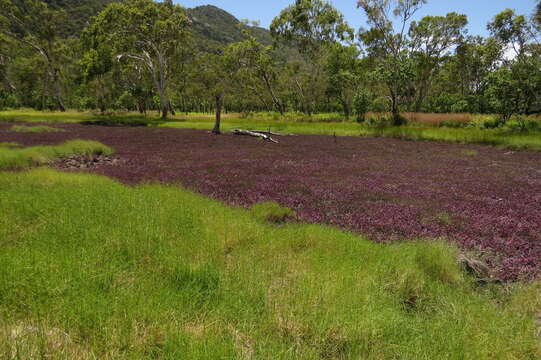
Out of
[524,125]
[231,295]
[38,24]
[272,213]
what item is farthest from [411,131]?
[38,24]

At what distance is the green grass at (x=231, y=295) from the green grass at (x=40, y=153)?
10566mm

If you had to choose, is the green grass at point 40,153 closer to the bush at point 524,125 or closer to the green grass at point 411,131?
the green grass at point 411,131

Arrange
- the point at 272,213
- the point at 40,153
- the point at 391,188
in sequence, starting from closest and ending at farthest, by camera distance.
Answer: the point at 272,213
the point at 391,188
the point at 40,153

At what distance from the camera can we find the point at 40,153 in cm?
1747

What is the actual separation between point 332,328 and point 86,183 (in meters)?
9.65

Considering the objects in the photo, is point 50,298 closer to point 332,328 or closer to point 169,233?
point 169,233

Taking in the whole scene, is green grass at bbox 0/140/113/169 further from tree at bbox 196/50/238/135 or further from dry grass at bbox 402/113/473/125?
tree at bbox 196/50/238/135

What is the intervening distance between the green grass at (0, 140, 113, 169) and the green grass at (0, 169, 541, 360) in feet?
34.7

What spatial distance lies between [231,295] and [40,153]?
723 inches

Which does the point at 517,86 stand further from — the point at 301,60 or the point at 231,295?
the point at 301,60

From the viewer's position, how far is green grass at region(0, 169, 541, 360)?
311 centimetres

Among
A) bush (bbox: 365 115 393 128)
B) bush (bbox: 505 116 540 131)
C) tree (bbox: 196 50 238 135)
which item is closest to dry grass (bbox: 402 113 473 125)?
bush (bbox: 365 115 393 128)

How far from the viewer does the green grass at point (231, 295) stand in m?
3.11

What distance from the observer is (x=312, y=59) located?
66.1 meters
